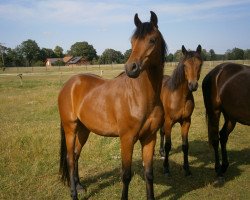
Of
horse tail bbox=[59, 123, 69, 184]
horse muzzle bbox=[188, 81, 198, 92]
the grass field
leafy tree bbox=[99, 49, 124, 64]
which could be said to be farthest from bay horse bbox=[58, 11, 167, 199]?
leafy tree bbox=[99, 49, 124, 64]

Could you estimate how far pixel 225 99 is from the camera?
5621 millimetres

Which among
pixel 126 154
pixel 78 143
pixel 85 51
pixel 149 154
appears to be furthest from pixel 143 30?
pixel 85 51

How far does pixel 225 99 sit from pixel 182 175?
1.66 m

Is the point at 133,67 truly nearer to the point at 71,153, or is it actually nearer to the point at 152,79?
the point at 152,79

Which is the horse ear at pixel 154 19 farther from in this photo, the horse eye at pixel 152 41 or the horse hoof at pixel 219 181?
the horse hoof at pixel 219 181

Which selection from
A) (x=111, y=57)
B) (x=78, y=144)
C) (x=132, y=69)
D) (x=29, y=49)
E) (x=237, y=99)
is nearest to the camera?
(x=132, y=69)

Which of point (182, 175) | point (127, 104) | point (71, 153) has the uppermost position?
point (127, 104)

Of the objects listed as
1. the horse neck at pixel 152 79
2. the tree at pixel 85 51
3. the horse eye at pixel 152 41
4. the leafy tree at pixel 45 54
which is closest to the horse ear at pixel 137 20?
the horse eye at pixel 152 41

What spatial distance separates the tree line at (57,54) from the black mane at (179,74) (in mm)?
48909

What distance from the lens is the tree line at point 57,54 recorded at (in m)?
54.6

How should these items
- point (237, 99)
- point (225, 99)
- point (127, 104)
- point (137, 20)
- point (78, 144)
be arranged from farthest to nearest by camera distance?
point (225, 99), point (237, 99), point (78, 144), point (127, 104), point (137, 20)

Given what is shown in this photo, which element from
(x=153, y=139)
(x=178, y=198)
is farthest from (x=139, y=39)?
(x=178, y=198)

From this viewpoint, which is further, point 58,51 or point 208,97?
point 58,51

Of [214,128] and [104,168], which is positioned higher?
[214,128]
